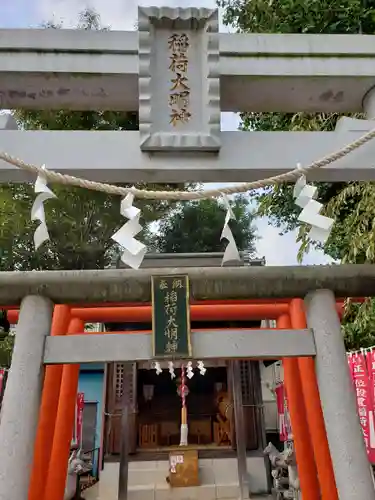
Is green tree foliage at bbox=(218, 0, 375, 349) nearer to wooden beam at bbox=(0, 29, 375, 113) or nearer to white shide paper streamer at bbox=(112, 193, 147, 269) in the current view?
wooden beam at bbox=(0, 29, 375, 113)

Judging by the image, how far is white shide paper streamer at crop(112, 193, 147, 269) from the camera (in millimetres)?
2504

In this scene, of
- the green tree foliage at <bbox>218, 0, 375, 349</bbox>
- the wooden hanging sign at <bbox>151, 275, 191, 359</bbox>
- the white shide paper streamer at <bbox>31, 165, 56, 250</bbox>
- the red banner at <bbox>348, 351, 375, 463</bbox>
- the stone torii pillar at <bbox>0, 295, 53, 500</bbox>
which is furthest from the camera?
the green tree foliage at <bbox>218, 0, 375, 349</bbox>

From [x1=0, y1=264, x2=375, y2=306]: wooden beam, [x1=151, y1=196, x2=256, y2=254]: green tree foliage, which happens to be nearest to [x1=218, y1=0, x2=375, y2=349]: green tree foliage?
[x1=0, y1=264, x2=375, y2=306]: wooden beam

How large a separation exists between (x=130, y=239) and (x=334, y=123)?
5.69m

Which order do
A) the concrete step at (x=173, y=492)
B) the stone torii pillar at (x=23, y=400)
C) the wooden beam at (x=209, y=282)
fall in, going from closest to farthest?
the stone torii pillar at (x=23, y=400), the wooden beam at (x=209, y=282), the concrete step at (x=173, y=492)

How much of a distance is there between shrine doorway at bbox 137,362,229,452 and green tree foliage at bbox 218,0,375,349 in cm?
411

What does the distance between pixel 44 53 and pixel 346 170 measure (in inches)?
79.8

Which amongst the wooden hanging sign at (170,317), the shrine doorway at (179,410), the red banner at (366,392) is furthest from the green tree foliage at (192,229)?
the wooden hanging sign at (170,317)

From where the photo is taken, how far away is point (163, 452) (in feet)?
31.9

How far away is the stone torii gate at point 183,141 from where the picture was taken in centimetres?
264

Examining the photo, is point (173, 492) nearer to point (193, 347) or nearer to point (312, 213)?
point (193, 347)

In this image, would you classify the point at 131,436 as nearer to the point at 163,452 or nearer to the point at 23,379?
the point at 163,452

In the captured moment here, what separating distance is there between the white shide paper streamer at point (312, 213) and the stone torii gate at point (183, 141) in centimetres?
25

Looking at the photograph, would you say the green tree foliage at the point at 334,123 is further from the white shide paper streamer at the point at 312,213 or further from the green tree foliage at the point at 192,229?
the green tree foliage at the point at 192,229
